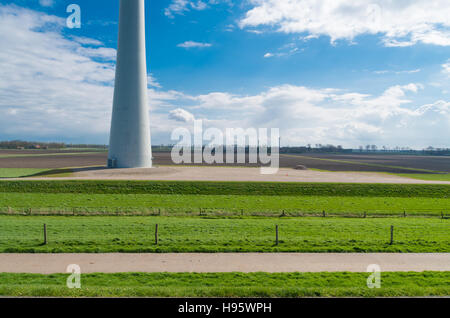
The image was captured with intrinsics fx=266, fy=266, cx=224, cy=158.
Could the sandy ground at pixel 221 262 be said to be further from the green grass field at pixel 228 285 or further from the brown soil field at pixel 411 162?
the brown soil field at pixel 411 162

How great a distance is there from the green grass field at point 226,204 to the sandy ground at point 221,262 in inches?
405

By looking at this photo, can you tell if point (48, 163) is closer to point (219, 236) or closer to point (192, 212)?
point (192, 212)

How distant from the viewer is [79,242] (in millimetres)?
13234

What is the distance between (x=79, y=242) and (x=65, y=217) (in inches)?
321

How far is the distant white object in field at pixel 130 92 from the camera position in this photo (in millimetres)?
39000

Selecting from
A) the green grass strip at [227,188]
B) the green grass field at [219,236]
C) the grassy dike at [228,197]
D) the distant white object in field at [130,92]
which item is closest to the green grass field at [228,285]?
the green grass field at [219,236]

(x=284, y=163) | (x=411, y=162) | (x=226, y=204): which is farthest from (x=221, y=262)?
(x=411, y=162)

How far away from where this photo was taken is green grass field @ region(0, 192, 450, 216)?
2330cm

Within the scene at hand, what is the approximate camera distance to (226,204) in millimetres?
26703

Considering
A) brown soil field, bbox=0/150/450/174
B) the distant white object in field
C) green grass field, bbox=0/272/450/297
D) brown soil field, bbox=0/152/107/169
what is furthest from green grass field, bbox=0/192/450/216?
brown soil field, bbox=0/152/107/169

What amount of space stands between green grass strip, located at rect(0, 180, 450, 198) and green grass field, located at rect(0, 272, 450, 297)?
2117cm
